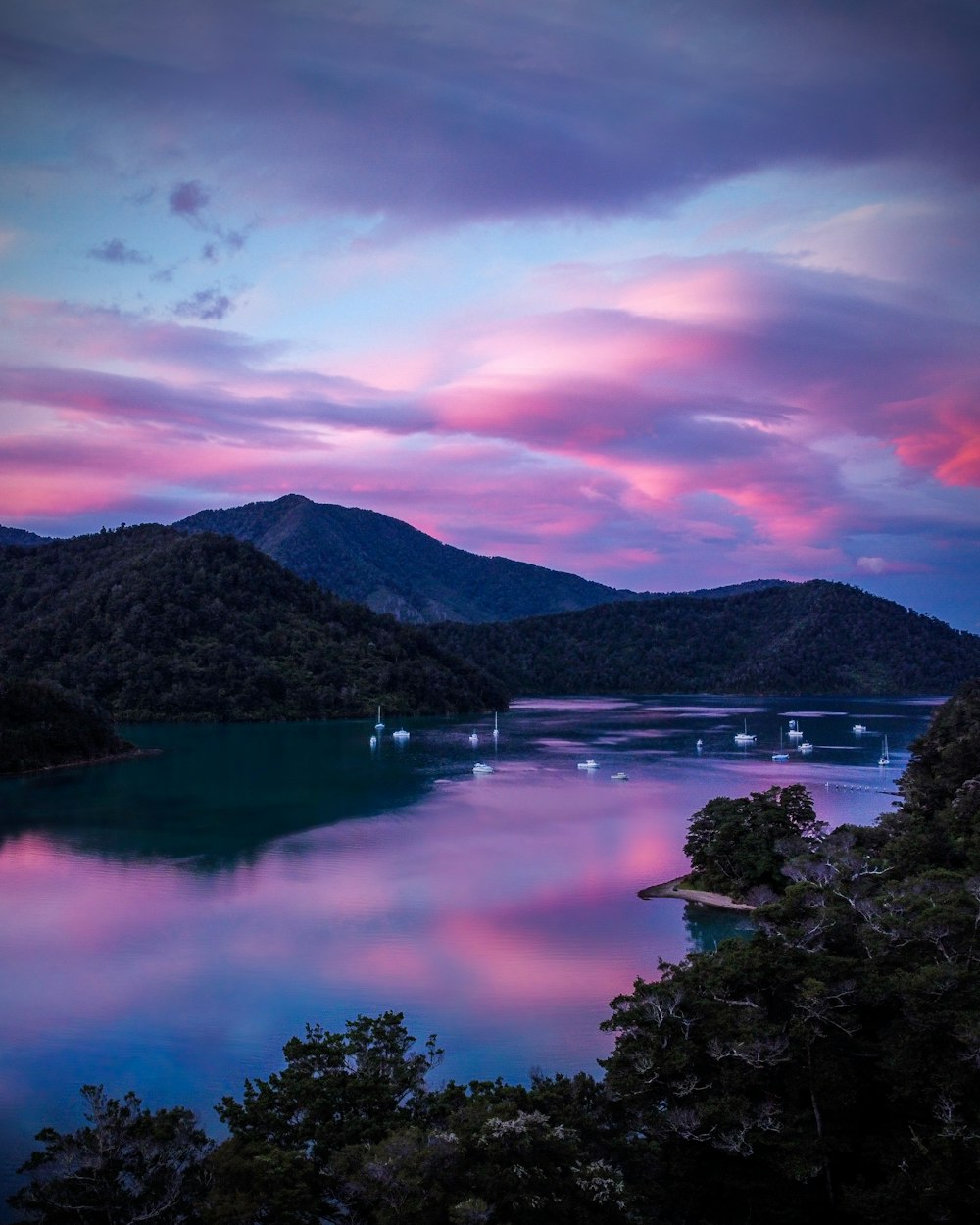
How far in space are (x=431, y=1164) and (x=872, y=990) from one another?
21.5 ft

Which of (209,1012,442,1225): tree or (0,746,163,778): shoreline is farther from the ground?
(209,1012,442,1225): tree

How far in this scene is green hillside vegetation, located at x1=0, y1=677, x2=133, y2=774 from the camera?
197ft

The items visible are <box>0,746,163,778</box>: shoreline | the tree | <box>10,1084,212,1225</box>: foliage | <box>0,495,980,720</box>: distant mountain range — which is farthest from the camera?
<box>0,495,980,720</box>: distant mountain range

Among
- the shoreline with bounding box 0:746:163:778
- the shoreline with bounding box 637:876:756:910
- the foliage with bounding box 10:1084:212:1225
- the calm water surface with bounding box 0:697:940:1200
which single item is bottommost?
the calm water surface with bounding box 0:697:940:1200

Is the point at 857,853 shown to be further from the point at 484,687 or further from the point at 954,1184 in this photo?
the point at 484,687

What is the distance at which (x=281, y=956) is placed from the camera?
25703 mm

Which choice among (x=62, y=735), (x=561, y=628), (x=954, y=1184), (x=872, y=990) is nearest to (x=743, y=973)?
(x=872, y=990)

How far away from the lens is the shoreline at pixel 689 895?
29.6 m

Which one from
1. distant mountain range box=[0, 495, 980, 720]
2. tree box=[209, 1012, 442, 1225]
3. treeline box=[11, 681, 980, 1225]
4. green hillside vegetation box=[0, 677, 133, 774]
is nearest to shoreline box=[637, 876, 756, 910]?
treeline box=[11, 681, 980, 1225]

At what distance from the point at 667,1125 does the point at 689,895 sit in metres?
19.1

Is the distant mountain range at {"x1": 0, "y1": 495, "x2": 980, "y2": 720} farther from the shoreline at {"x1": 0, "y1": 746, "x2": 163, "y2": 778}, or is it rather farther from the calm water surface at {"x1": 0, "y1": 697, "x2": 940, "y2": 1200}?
the calm water surface at {"x1": 0, "y1": 697, "x2": 940, "y2": 1200}

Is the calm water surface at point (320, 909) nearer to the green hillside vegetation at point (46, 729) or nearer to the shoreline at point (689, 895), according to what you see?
the shoreline at point (689, 895)

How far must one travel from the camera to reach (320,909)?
30531 mm

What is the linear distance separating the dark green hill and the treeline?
485ft
